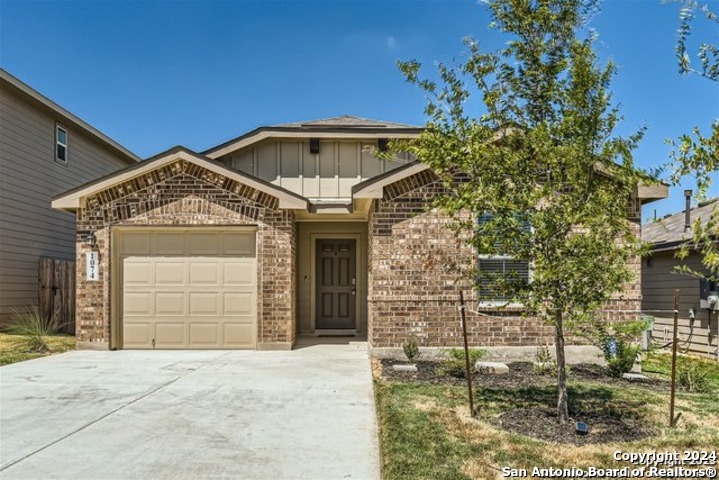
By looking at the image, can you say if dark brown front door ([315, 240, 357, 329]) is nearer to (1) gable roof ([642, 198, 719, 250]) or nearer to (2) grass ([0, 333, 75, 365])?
(2) grass ([0, 333, 75, 365])

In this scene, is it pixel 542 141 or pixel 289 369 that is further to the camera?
pixel 289 369

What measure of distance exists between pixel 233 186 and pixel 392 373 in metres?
4.84

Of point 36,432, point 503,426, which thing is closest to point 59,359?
point 36,432

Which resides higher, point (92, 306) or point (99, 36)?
point (99, 36)

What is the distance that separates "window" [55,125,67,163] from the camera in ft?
50.1

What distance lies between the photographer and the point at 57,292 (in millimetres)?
13758

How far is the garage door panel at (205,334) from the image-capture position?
1044 cm

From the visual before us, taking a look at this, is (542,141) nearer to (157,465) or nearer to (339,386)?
(339,386)

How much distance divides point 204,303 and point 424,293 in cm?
438

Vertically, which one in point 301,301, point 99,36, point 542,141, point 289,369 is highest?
point 99,36

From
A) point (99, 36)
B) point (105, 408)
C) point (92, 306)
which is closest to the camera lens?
point (105, 408)

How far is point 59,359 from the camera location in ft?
30.4

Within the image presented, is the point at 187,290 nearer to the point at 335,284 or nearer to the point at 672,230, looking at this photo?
the point at 335,284

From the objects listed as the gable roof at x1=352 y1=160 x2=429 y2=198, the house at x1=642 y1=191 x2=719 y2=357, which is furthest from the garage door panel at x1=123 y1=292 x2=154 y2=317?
the house at x1=642 y1=191 x2=719 y2=357
